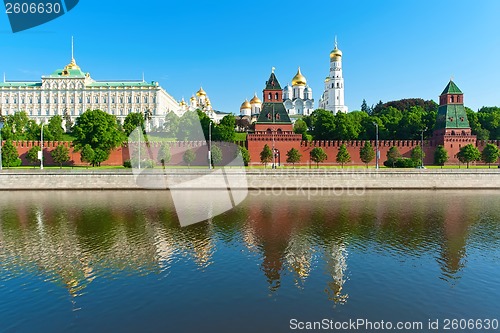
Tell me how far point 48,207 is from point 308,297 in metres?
23.9

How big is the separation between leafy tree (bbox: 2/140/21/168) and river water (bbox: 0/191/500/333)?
93.7 ft

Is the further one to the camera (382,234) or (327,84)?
(327,84)

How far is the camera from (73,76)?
10369 centimetres

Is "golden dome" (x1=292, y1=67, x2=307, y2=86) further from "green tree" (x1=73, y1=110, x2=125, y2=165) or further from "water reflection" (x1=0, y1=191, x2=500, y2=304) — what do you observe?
"water reflection" (x1=0, y1=191, x2=500, y2=304)

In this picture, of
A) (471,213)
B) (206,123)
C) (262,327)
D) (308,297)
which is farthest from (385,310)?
(206,123)

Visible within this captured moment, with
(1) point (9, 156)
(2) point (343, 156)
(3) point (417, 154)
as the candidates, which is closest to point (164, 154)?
(1) point (9, 156)

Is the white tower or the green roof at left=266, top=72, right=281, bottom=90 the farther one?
the white tower

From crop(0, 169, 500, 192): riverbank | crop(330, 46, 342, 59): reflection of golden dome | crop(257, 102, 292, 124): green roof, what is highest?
crop(330, 46, 342, 59): reflection of golden dome

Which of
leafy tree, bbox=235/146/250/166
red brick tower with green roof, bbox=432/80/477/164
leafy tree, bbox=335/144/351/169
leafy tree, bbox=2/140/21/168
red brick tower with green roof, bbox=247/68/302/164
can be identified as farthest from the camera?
red brick tower with green roof, bbox=432/80/477/164

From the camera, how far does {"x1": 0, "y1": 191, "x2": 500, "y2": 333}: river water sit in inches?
437

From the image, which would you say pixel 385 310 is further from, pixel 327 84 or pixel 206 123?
pixel 327 84

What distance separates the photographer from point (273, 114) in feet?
184

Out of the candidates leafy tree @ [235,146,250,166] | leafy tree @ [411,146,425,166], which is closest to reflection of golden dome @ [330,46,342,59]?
leafy tree @ [411,146,425,166]

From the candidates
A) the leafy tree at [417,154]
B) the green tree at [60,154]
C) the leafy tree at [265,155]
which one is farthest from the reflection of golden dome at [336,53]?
the green tree at [60,154]
